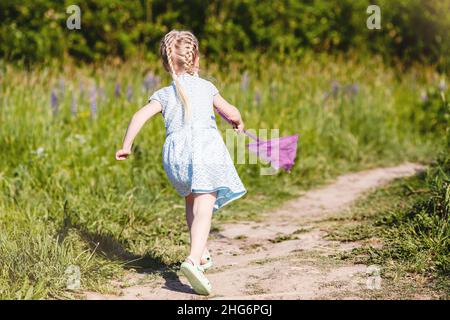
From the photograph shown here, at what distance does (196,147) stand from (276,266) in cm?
88

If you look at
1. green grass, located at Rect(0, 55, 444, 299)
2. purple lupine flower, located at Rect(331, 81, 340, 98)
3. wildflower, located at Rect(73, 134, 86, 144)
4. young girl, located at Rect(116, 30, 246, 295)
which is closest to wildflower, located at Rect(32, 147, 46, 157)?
green grass, located at Rect(0, 55, 444, 299)

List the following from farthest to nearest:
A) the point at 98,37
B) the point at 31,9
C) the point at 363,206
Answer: the point at 98,37, the point at 31,9, the point at 363,206

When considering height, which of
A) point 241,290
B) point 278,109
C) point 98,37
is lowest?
point 241,290

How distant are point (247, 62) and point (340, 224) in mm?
4375

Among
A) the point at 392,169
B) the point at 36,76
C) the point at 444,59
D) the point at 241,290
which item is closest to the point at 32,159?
the point at 36,76

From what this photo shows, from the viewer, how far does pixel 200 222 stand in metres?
4.03

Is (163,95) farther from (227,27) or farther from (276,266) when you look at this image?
(227,27)

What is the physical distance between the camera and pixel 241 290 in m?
4.04

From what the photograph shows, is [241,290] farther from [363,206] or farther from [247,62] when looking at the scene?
[247,62]

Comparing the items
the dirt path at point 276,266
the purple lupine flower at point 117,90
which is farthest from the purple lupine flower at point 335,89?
the dirt path at point 276,266

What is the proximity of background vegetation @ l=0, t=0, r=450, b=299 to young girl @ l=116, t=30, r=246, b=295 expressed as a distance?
2.22ft

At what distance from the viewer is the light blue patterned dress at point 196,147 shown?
13.3ft

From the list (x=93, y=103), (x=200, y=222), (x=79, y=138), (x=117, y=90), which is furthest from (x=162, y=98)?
(x=117, y=90)

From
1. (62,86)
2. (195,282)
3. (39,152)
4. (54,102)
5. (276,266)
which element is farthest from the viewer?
(62,86)
